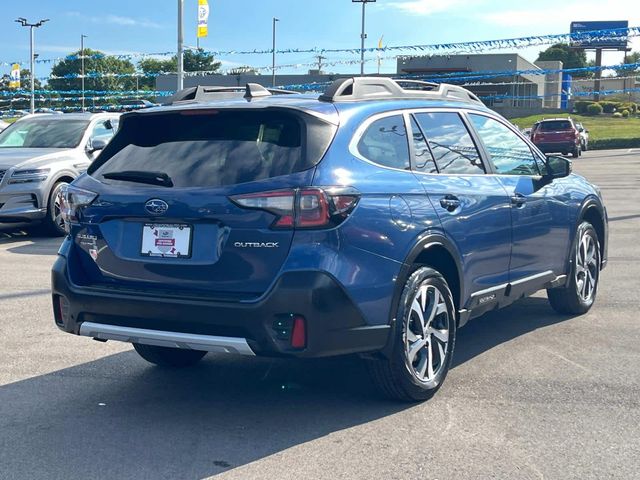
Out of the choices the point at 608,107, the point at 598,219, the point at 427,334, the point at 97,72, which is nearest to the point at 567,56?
the point at 608,107

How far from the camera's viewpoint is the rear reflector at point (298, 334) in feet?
14.0

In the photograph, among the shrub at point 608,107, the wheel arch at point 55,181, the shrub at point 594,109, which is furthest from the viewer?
the shrub at point 608,107

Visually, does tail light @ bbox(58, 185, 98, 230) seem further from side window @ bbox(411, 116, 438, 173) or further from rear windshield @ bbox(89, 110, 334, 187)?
side window @ bbox(411, 116, 438, 173)

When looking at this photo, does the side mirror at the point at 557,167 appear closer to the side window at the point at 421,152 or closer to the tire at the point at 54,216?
the side window at the point at 421,152

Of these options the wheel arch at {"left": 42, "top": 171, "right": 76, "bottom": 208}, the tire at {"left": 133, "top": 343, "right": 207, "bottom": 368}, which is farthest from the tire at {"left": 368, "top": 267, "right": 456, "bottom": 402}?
the wheel arch at {"left": 42, "top": 171, "right": 76, "bottom": 208}

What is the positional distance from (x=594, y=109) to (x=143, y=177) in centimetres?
6658

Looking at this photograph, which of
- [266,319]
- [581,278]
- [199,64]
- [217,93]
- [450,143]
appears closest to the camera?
[266,319]

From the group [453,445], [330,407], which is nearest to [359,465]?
[453,445]

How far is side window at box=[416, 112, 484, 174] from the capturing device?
5441 mm

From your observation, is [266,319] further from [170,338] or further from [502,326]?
[502,326]

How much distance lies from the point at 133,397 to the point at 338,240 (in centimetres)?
178

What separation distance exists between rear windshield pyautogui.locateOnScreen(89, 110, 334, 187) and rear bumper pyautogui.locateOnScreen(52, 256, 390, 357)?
2.02 ft

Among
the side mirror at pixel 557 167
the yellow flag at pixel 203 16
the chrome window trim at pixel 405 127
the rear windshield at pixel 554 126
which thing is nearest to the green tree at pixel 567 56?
the rear windshield at pixel 554 126

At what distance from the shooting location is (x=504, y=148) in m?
6.29
